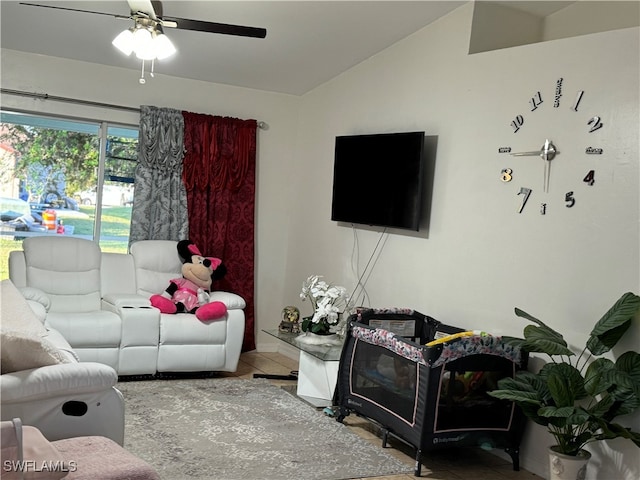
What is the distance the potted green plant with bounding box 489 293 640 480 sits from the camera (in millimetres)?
3154

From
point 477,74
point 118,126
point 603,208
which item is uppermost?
point 477,74

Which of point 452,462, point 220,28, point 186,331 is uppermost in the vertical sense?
point 220,28

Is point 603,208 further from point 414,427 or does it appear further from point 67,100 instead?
point 67,100

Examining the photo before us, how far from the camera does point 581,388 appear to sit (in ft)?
10.9

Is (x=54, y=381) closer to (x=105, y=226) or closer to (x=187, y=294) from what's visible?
(x=187, y=294)

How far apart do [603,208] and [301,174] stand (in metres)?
3.33

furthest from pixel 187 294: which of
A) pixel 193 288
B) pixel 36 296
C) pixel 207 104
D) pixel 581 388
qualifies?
pixel 581 388

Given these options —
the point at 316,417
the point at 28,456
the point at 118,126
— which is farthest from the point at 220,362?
A: the point at 28,456

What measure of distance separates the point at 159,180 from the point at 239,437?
2674 mm

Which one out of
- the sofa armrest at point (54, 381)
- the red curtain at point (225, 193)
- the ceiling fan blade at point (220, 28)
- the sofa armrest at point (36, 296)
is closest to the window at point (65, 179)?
the red curtain at point (225, 193)

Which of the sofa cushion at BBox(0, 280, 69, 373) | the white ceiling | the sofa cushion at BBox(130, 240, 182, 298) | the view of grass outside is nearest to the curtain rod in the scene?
the white ceiling

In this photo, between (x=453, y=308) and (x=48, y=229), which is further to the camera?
(x=48, y=229)

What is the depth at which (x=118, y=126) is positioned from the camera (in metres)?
5.86

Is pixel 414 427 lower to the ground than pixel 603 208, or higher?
lower
